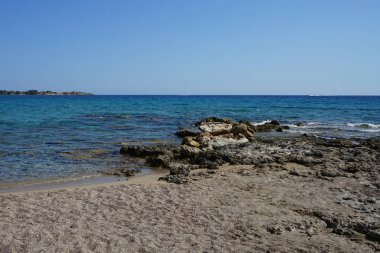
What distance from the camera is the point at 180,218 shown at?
25.4 feet

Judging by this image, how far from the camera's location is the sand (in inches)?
256

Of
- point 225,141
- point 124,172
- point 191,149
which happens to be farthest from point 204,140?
point 124,172

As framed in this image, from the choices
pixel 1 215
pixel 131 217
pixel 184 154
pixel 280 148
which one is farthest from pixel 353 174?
pixel 1 215

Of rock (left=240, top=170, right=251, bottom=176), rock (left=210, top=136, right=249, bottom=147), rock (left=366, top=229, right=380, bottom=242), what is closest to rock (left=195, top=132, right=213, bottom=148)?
rock (left=210, top=136, right=249, bottom=147)

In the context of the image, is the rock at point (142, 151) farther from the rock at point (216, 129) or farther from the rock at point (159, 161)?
the rock at point (216, 129)

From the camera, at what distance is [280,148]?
16.5 meters

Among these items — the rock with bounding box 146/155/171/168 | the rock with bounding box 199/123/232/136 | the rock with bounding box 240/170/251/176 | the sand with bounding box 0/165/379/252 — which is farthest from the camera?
the rock with bounding box 199/123/232/136

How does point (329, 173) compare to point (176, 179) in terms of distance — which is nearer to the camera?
point (176, 179)

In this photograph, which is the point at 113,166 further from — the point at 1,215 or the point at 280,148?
the point at 280,148

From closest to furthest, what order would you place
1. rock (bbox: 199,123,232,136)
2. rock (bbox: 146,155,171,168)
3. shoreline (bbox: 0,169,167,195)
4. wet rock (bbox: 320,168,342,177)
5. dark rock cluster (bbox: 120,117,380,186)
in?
shoreline (bbox: 0,169,167,195), wet rock (bbox: 320,168,342,177), dark rock cluster (bbox: 120,117,380,186), rock (bbox: 146,155,171,168), rock (bbox: 199,123,232,136)

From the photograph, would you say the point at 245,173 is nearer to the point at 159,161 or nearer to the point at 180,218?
the point at 159,161

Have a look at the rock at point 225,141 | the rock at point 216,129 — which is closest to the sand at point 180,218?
the rock at point 225,141

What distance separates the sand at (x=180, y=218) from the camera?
21.3ft

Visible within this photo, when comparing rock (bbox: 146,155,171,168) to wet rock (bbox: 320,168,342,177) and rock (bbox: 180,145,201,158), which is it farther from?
wet rock (bbox: 320,168,342,177)
